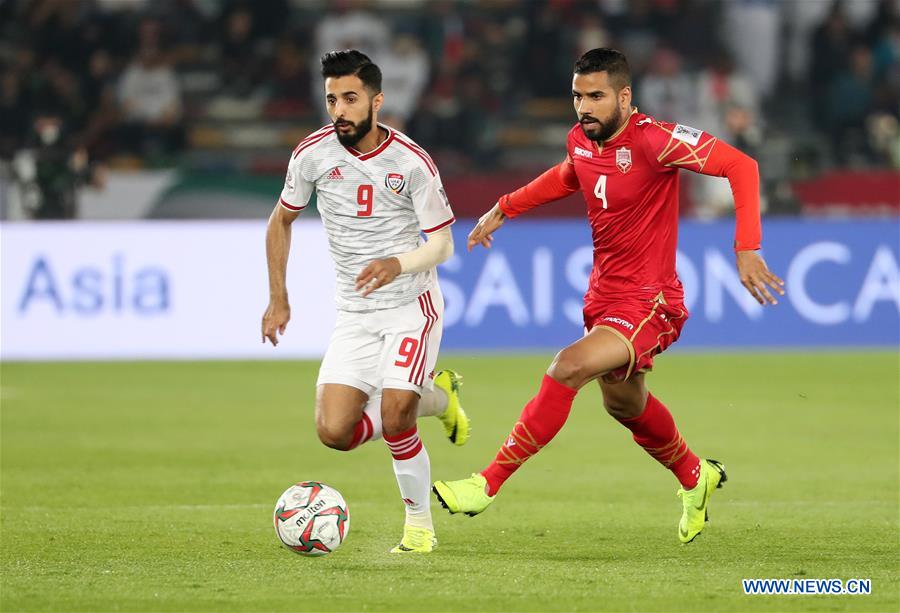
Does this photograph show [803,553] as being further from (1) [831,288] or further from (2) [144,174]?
(2) [144,174]

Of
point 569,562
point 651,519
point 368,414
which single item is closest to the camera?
point 569,562

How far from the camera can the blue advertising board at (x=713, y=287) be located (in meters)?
14.5

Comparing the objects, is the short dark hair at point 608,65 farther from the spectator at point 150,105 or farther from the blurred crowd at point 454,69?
the spectator at point 150,105

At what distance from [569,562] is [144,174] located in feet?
34.7

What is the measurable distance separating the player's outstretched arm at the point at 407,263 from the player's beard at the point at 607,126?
72 centimetres

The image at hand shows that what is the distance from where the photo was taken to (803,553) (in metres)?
6.44

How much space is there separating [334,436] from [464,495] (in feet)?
2.16

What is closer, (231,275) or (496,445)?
(496,445)

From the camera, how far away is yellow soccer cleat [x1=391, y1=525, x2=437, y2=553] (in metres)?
6.48

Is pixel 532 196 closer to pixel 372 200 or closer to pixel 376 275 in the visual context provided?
pixel 372 200

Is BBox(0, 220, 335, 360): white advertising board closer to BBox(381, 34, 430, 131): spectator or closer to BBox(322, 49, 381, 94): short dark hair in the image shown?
BBox(381, 34, 430, 131): spectator

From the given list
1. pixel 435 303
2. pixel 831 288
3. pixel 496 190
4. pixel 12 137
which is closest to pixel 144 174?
pixel 12 137

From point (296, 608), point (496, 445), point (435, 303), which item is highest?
point (435, 303)

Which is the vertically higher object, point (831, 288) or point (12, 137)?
point (12, 137)
